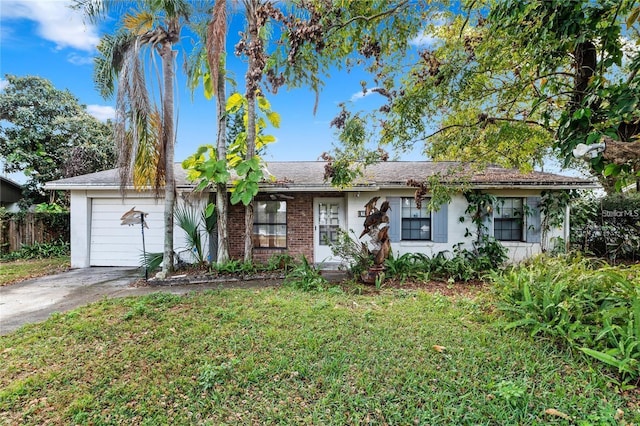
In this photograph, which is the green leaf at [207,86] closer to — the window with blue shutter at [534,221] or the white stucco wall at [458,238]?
the white stucco wall at [458,238]

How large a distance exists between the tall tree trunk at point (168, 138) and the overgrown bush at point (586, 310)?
7259 mm

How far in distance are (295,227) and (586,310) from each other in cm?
717

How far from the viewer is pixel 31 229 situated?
10.9 metres

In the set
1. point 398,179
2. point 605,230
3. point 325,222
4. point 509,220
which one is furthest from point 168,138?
→ point 605,230

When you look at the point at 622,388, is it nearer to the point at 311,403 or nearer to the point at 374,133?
the point at 311,403

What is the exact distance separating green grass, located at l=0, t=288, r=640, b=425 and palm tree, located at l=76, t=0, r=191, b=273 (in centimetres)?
373

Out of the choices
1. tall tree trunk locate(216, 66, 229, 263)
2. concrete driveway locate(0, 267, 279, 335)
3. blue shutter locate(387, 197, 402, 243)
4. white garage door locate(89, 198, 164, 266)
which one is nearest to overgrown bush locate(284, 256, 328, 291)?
concrete driveway locate(0, 267, 279, 335)

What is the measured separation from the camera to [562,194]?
835 cm

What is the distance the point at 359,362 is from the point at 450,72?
4.21 m

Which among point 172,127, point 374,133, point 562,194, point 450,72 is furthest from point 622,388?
point 172,127

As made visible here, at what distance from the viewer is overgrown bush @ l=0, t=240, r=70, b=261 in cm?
1038

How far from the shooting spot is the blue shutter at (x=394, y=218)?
8.74m

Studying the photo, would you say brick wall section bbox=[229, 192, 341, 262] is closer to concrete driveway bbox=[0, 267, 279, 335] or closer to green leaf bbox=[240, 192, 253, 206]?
green leaf bbox=[240, 192, 253, 206]

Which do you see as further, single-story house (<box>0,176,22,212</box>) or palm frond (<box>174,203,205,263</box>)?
single-story house (<box>0,176,22,212</box>)
